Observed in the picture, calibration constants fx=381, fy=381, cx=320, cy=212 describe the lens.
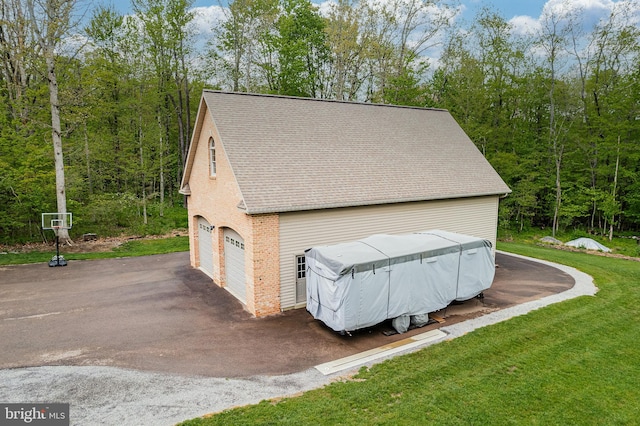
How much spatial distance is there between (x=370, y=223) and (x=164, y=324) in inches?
274

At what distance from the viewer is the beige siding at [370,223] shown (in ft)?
37.3

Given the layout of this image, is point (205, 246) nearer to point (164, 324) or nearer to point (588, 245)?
point (164, 324)

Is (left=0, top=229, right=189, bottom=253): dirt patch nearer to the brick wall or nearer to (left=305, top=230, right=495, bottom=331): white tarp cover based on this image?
the brick wall

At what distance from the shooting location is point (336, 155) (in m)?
13.5

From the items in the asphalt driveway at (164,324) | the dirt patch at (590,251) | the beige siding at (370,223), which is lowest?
the dirt patch at (590,251)

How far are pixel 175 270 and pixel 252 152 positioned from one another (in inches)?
272

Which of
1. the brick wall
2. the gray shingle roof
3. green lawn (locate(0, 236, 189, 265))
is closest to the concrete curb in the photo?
the brick wall

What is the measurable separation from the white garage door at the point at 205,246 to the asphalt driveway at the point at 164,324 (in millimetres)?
619

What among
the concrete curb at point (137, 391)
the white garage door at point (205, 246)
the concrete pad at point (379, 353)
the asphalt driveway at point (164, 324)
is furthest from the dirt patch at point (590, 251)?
the white garage door at point (205, 246)

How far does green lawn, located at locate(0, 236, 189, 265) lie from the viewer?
16766 millimetres

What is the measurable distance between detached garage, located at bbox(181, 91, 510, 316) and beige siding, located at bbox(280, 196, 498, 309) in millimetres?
33

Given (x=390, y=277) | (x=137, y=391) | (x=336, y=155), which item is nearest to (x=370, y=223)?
(x=336, y=155)

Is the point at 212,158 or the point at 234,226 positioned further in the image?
the point at 212,158

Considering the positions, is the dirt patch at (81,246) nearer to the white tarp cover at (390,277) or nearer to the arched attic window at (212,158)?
the arched attic window at (212,158)
